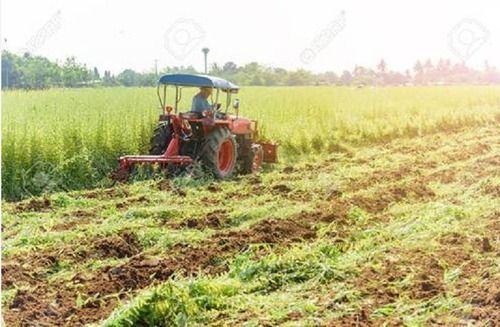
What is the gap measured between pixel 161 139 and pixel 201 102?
459mm

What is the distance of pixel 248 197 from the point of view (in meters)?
6.06

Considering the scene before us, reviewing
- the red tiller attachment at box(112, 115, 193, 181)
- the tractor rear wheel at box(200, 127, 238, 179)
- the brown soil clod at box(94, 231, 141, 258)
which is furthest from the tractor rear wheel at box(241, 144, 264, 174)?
the brown soil clod at box(94, 231, 141, 258)

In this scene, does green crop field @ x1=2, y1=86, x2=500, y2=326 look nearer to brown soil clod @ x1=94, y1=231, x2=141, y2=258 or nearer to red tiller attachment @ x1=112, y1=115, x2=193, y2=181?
brown soil clod @ x1=94, y1=231, x2=141, y2=258

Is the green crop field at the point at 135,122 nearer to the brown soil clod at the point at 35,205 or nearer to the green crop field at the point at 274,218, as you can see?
the green crop field at the point at 274,218

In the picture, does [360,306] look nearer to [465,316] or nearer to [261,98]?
[465,316]

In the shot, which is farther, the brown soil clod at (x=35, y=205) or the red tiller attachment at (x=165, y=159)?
the red tiller attachment at (x=165, y=159)

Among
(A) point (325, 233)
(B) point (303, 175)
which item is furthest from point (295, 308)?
(B) point (303, 175)

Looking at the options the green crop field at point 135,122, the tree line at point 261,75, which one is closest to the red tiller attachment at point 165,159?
the green crop field at point 135,122

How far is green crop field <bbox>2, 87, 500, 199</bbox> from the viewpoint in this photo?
20.4 feet

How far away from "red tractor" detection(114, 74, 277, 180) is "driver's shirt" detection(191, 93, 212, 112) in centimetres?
2

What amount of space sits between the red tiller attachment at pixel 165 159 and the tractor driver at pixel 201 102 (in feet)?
0.72

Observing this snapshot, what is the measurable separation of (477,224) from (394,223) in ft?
1.82

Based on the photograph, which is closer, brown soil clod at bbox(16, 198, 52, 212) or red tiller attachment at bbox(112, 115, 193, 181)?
brown soil clod at bbox(16, 198, 52, 212)

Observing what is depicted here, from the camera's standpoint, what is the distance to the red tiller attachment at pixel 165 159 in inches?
251
